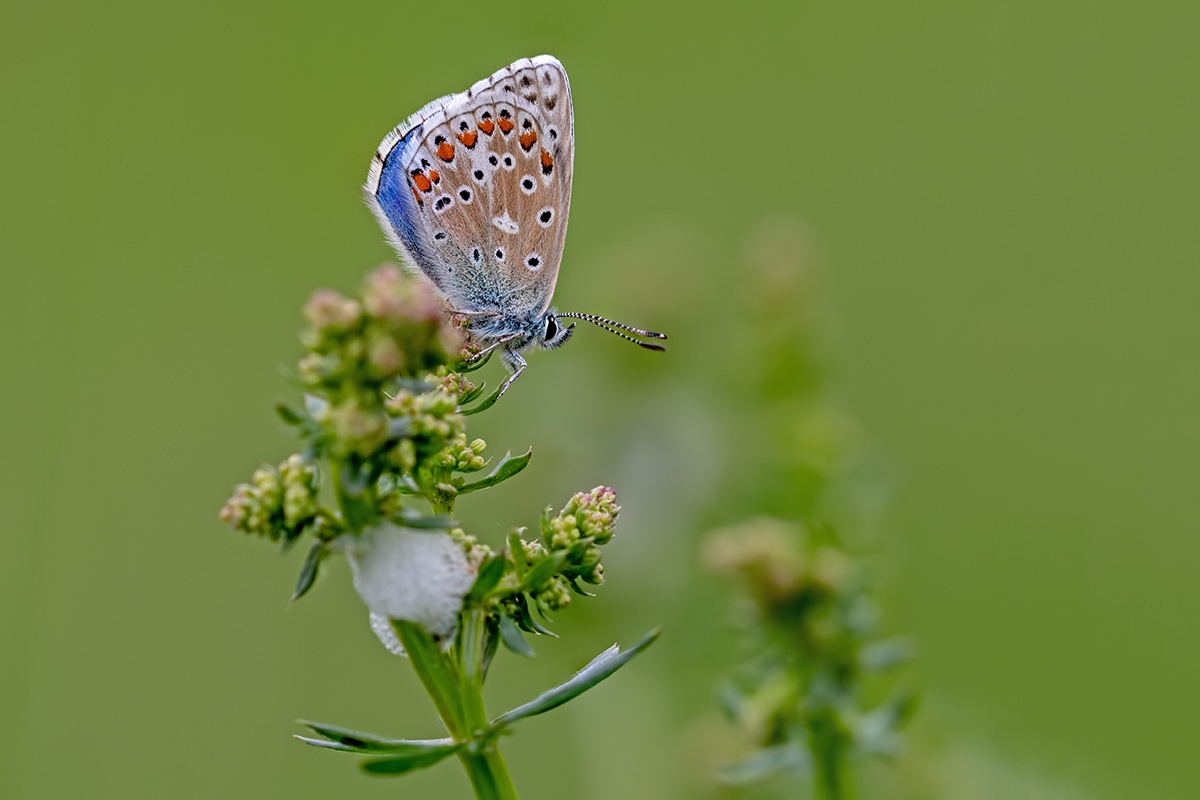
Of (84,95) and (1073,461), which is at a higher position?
(84,95)

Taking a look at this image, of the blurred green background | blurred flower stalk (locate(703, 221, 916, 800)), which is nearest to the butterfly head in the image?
the blurred green background

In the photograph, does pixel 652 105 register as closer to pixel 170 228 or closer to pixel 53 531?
pixel 170 228

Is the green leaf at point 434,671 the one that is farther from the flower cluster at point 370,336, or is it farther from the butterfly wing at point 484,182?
the butterfly wing at point 484,182

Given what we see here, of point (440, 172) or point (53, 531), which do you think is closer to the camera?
point (440, 172)

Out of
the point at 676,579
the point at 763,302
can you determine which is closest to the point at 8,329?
the point at 676,579

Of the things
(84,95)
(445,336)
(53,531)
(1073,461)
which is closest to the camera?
(445,336)

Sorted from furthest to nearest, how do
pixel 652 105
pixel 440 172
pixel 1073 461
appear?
pixel 652 105 < pixel 1073 461 < pixel 440 172
